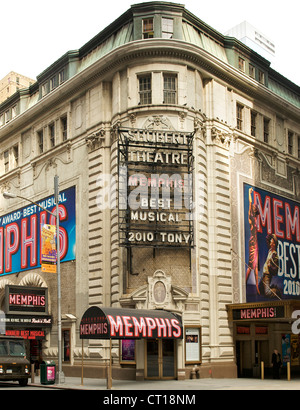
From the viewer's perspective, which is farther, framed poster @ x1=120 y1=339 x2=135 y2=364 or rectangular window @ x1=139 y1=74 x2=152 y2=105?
rectangular window @ x1=139 y1=74 x2=152 y2=105

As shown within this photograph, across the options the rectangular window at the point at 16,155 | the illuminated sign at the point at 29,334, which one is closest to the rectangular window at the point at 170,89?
the illuminated sign at the point at 29,334

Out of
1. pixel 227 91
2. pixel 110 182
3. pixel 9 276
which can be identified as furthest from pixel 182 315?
pixel 9 276

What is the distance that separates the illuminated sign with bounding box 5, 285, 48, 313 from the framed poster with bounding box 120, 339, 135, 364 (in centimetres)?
851

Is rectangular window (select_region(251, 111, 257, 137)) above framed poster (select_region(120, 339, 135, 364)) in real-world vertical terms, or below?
above

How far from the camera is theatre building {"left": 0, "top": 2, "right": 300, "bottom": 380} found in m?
33.9

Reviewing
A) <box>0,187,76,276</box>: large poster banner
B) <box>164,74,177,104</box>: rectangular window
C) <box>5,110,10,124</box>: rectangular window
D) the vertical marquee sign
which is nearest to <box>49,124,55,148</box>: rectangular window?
<box>0,187,76,276</box>: large poster banner

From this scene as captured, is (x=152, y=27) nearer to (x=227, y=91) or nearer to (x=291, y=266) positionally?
(x=227, y=91)

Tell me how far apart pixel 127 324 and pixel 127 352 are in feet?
19.0

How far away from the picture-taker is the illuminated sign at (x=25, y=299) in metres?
38.6

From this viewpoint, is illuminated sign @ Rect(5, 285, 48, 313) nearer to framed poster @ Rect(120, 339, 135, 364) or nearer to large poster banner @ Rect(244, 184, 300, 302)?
framed poster @ Rect(120, 339, 135, 364)

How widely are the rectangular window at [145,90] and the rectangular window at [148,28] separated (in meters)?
2.61

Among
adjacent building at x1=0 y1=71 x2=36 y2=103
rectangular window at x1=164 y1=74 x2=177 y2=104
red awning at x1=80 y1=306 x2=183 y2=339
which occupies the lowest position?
red awning at x1=80 y1=306 x2=183 y2=339

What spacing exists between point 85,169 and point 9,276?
13.1 meters

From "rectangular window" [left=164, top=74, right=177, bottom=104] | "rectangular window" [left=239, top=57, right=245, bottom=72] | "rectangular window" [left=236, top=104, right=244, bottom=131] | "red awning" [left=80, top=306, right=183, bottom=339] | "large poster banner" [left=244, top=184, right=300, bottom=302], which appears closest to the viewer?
"red awning" [left=80, top=306, right=183, bottom=339]
